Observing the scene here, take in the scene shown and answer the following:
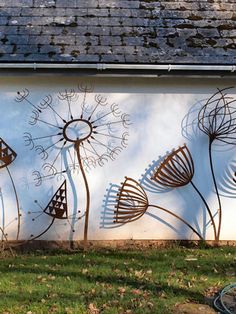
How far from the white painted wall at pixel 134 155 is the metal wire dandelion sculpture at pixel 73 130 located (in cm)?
6

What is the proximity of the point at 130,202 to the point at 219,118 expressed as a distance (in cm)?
186

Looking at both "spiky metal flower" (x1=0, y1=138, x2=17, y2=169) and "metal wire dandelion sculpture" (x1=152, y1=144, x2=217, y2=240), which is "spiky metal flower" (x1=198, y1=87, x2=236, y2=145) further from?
"spiky metal flower" (x1=0, y1=138, x2=17, y2=169)

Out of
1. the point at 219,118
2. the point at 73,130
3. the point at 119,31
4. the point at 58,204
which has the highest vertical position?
the point at 119,31

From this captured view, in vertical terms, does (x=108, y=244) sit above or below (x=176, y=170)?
below

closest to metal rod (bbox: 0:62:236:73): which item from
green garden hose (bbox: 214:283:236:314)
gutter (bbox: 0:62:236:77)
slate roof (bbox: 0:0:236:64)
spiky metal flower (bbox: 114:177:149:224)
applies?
gutter (bbox: 0:62:236:77)

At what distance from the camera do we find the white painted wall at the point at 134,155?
306 inches

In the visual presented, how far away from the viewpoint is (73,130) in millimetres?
7797

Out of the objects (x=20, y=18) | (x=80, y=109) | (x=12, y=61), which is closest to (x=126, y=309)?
(x=80, y=109)

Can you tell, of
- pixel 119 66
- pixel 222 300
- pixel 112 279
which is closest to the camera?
pixel 222 300

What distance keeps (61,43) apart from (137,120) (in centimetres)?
162

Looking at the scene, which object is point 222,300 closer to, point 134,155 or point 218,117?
point 134,155

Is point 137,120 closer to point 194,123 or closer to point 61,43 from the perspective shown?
point 194,123

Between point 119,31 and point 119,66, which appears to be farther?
point 119,31


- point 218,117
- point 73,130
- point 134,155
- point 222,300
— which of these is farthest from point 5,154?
point 222,300
